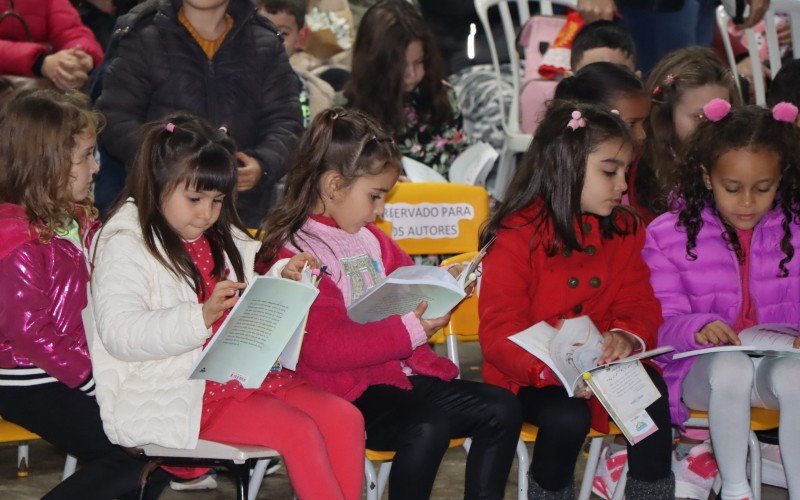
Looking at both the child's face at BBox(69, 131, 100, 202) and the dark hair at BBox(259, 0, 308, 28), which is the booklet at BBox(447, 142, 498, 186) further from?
the child's face at BBox(69, 131, 100, 202)

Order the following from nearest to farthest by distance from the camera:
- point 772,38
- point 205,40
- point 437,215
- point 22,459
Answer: point 22,459 < point 205,40 < point 437,215 < point 772,38

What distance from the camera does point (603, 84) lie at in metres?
3.92

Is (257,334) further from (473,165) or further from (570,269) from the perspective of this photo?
(473,165)

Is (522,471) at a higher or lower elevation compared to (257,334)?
lower

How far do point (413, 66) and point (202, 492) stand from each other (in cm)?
213

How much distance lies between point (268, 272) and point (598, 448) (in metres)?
1.00

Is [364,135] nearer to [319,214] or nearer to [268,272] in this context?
[319,214]

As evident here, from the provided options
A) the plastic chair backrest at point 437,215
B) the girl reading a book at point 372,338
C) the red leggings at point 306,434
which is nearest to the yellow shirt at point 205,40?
the plastic chair backrest at point 437,215

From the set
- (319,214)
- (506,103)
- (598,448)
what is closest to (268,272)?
(319,214)

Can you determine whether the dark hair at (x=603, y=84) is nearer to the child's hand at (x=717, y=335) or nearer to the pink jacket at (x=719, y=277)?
the pink jacket at (x=719, y=277)

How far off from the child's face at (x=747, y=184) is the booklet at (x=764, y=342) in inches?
11.9

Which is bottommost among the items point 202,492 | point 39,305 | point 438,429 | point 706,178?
point 202,492

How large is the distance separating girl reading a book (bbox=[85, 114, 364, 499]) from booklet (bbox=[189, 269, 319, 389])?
63 mm

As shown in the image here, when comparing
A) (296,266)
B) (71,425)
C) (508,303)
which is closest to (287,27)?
(508,303)
